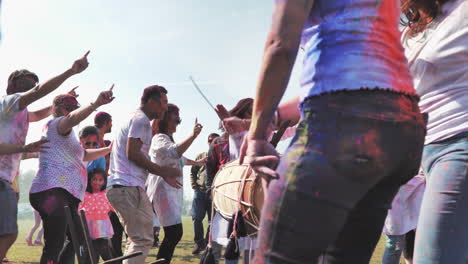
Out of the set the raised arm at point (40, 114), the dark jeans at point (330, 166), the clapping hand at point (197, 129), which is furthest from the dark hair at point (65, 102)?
the dark jeans at point (330, 166)

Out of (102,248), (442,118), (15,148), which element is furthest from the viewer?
(102,248)

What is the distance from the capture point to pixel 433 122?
6.55 ft

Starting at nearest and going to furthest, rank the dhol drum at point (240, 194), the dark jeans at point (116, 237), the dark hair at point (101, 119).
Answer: the dhol drum at point (240, 194), the dark hair at point (101, 119), the dark jeans at point (116, 237)

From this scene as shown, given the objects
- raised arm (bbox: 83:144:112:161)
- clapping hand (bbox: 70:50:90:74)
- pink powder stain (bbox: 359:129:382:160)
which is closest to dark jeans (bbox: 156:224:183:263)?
raised arm (bbox: 83:144:112:161)

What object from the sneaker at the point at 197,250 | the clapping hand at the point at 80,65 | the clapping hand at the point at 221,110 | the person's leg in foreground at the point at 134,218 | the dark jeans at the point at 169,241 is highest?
the clapping hand at the point at 80,65

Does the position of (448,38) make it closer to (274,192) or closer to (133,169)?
(274,192)

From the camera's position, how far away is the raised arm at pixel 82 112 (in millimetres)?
4137

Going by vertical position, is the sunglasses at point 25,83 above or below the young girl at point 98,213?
above

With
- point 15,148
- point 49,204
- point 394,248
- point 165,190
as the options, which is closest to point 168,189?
point 165,190

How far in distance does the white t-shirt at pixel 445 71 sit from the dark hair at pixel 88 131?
4411 mm

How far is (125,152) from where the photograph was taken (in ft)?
15.3

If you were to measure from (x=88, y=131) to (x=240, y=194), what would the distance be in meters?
3.27

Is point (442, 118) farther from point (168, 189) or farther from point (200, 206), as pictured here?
point (200, 206)

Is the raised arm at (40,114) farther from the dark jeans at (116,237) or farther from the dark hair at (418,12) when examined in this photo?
the dark hair at (418,12)
